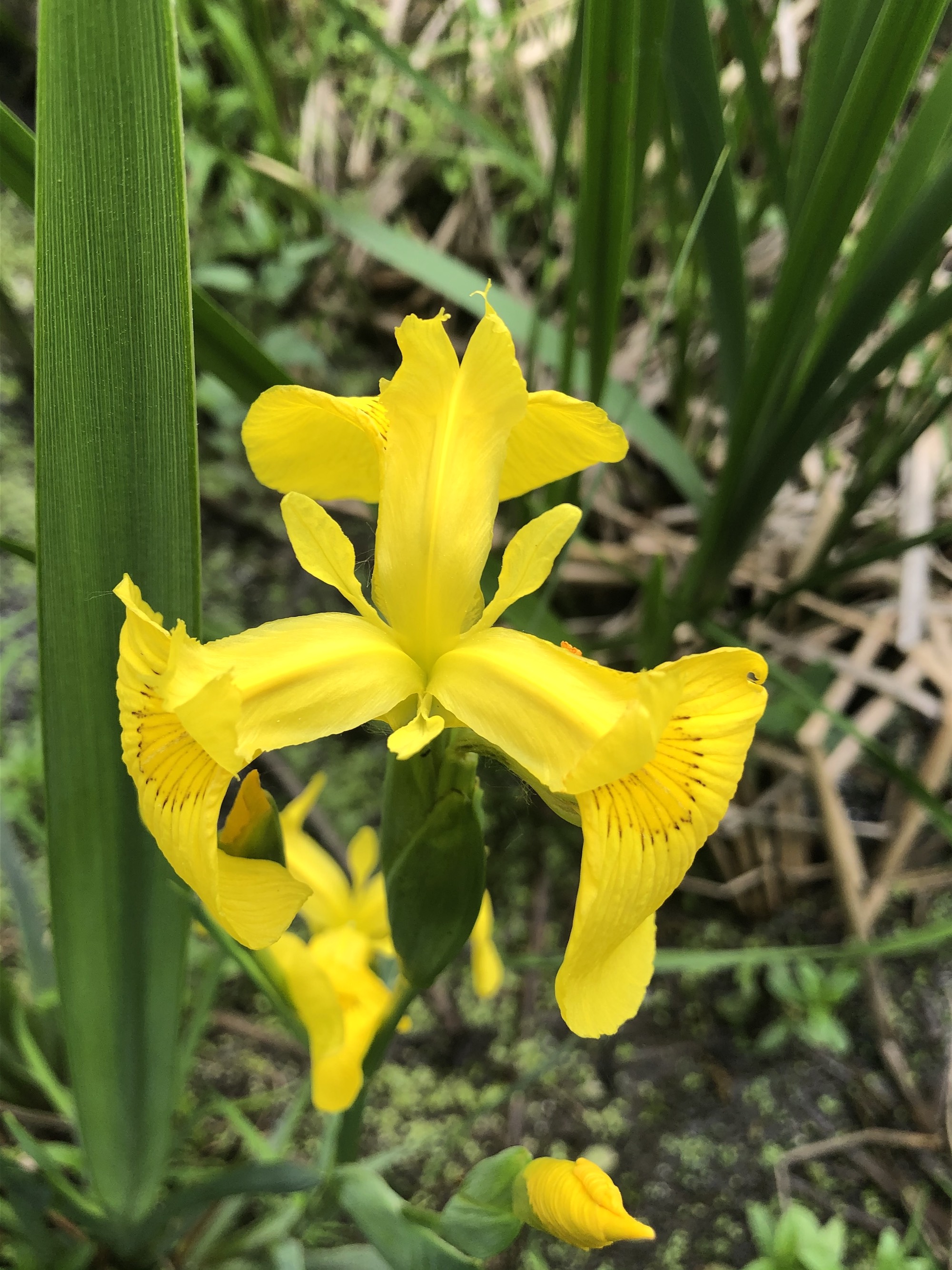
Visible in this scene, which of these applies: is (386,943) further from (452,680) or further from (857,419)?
(857,419)

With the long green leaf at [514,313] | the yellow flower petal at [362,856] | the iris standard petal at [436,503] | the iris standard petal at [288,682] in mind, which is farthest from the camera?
the long green leaf at [514,313]

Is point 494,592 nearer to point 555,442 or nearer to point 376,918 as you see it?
point 555,442

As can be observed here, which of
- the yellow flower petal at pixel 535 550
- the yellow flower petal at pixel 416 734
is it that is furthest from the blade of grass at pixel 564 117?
the yellow flower petal at pixel 416 734

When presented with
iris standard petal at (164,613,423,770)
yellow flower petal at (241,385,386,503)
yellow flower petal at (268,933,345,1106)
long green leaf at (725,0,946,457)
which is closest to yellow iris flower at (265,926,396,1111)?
yellow flower petal at (268,933,345,1106)

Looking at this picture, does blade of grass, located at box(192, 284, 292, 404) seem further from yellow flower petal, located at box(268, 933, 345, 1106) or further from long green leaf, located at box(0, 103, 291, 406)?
yellow flower petal, located at box(268, 933, 345, 1106)

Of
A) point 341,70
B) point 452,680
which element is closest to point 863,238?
point 452,680

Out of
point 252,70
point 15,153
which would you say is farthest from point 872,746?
point 252,70

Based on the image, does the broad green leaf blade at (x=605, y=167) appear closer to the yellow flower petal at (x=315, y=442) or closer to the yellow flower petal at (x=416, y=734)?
the yellow flower petal at (x=315, y=442)

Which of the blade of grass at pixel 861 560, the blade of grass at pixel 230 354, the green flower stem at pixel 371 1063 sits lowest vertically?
the green flower stem at pixel 371 1063

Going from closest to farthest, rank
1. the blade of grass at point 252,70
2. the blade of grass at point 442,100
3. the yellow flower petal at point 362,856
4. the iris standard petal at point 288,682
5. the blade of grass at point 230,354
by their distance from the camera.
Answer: the iris standard petal at point 288,682 < the blade of grass at point 230,354 < the blade of grass at point 442,100 < the yellow flower petal at point 362,856 < the blade of grass at point 252,70
